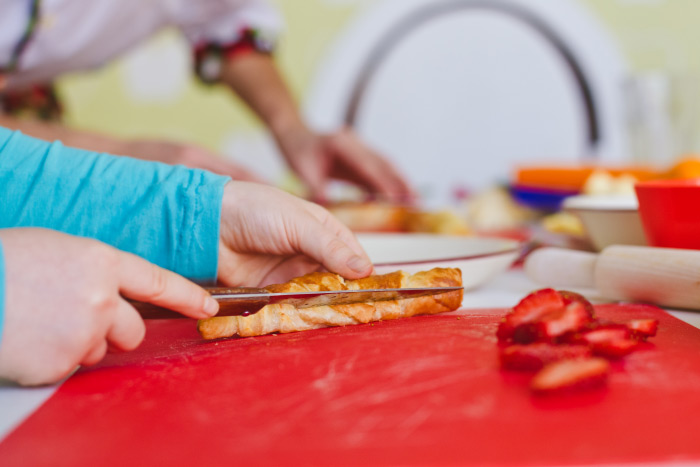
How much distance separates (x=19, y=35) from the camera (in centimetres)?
140

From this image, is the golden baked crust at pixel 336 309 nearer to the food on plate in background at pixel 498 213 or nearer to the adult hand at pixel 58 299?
the adult hand at pixel 58 299

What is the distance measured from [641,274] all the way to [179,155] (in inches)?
26.4

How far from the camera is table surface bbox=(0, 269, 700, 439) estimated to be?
40cm

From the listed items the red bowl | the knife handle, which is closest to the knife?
the knife handle

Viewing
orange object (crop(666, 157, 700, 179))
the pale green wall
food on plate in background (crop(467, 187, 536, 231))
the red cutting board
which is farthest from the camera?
the pale green wall

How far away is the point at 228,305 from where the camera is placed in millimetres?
528

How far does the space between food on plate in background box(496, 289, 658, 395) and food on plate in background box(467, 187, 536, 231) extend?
3.48ft

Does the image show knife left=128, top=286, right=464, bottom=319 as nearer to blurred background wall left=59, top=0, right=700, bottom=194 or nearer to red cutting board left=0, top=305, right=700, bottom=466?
red cutting board left=0, top=305, right=700, bottom=466

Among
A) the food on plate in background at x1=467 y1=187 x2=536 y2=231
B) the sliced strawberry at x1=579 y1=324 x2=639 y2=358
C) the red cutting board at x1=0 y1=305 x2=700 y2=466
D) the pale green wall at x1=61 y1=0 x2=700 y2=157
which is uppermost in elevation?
the pale green wall at x1=61 y1=0 x2=700 y2=157

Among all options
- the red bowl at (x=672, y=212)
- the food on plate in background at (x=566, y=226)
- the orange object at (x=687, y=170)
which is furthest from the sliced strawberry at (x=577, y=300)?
the food on plate in background at (x=566, y=226)

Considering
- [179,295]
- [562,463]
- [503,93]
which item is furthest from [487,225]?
[503,93]

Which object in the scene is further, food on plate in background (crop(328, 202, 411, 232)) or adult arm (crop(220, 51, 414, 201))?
adult arm (crop(220, 51, 414, 201))

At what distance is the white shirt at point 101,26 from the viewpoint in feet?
4.73

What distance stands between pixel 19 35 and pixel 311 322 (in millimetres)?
1176
